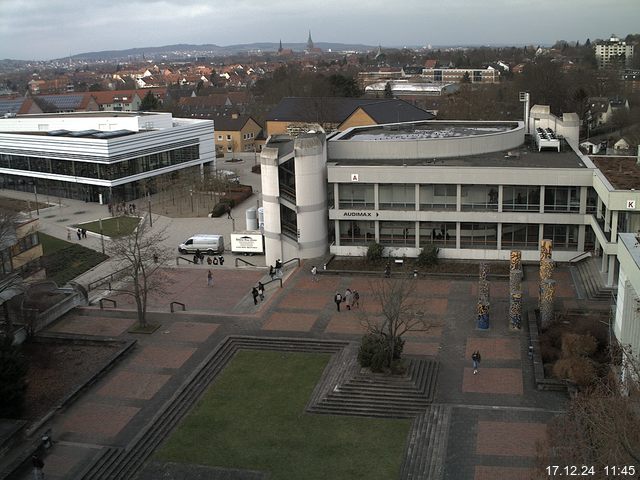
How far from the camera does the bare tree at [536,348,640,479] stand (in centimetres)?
1551

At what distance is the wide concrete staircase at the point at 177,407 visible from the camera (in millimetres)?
23844

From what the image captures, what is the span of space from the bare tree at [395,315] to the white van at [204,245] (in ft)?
44.2

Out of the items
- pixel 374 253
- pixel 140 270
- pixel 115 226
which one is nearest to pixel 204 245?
pixel 140 270

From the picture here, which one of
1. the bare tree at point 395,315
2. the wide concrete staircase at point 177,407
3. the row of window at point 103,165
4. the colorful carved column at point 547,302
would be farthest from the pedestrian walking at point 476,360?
the row of window at point 103,165

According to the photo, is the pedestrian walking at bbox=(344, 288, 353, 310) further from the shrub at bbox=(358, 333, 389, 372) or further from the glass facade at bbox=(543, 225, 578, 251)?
the glass facade at bbox=(543, 225, 578, 251)

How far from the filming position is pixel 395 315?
28844 millimetres

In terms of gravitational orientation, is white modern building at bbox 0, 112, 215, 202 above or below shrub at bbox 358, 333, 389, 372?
above

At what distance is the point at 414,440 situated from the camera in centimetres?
2481

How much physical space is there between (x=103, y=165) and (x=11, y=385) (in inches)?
1763

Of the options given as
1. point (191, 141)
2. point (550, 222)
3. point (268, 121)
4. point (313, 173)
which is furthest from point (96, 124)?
point (550, 222)

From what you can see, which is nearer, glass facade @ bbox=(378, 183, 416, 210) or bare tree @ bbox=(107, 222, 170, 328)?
bare tree @ bbox=(107, 222, 170, 328)

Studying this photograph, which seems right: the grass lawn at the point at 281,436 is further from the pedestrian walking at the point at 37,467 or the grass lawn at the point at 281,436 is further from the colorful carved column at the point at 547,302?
the colorful carved column at the point at 547,302

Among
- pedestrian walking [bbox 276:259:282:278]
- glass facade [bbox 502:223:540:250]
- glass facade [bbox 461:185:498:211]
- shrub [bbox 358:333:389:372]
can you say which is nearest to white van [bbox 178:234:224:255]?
pedestrian walking [bbox 276:259:282:278]

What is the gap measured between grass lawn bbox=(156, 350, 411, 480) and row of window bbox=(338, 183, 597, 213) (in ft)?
57.5
